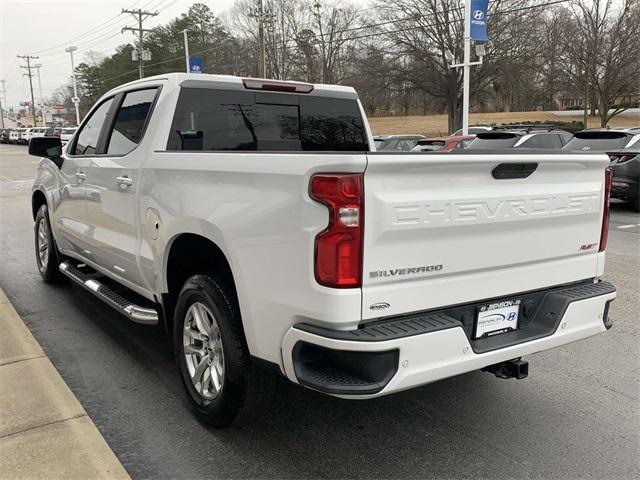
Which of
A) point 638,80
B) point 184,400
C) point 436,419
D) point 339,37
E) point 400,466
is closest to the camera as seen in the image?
point 400,466

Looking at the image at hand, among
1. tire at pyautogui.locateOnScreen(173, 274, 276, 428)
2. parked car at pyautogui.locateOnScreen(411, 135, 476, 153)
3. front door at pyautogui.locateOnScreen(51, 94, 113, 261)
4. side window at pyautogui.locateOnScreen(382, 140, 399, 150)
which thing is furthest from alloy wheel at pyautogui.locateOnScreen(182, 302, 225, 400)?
side window at pyautogui.locateOnScreen(382, 140, 399, 150)

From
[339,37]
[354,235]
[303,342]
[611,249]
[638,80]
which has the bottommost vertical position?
[611,249]

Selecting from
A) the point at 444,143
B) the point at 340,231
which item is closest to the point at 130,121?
the point at 340,231

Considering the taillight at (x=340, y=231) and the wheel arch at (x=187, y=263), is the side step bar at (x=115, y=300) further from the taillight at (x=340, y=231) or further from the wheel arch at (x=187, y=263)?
the taillight at (x=340, y=231)

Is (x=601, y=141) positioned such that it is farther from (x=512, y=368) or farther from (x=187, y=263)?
(x=187, y=263)

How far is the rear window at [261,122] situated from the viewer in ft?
13.2

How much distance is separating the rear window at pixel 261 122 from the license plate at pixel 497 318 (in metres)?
2.15

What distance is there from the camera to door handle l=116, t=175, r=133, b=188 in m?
3.94

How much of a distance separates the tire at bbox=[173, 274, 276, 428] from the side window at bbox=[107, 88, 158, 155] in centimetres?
141

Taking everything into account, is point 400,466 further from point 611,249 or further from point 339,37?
point 339,37

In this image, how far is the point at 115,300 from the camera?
14.0 feet

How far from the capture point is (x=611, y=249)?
8.30 meters


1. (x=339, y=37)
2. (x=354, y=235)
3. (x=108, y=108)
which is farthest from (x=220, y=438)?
(x=339, y=37)

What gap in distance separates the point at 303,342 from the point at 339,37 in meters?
61.8
